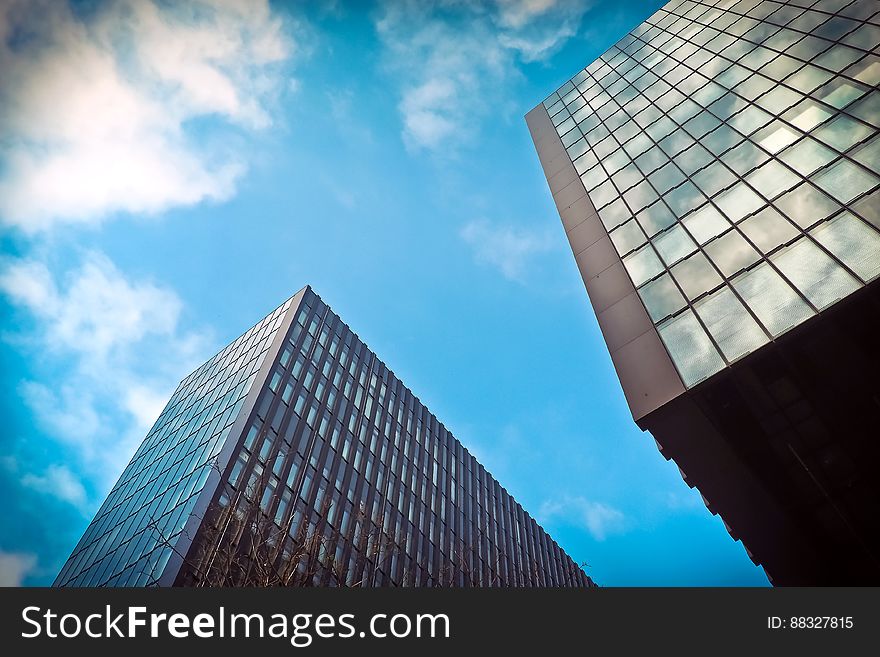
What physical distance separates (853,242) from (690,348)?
3963 millimetres

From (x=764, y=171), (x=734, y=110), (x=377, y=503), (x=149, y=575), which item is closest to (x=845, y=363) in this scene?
(x=764, y=171)

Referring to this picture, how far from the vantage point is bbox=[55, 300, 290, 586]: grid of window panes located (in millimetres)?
31000

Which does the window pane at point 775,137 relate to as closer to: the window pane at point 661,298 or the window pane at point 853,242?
the window pane at point 853,242

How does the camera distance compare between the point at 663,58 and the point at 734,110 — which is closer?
the point at 734,110

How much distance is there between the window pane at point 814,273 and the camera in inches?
402

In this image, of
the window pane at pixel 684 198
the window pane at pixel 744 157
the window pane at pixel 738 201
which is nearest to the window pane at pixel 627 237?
the window pane at pixel 684 198

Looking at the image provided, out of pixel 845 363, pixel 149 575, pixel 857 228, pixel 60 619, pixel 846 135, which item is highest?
pixel 149 575

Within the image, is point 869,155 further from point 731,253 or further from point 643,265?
point 643,265

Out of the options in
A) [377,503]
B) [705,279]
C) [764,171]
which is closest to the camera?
[705,279]

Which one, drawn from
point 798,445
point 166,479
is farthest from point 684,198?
point 166,479

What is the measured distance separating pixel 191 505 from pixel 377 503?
17.3 metres

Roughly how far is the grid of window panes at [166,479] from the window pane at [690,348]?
23668mm

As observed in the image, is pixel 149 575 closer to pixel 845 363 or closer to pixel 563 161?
pixel 563 161

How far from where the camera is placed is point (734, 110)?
17422mm
